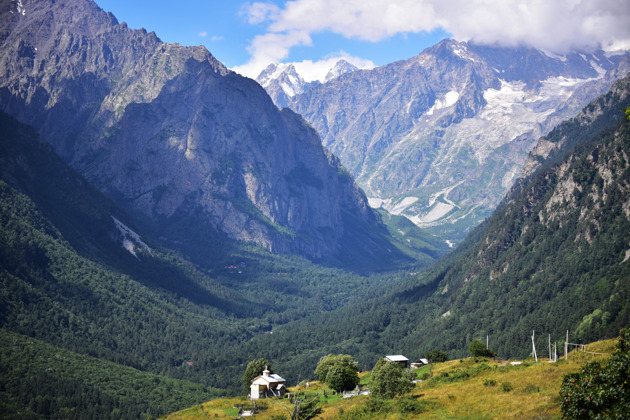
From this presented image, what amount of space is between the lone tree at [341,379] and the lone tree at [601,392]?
90851 mm

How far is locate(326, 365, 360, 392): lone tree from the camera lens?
147 metres

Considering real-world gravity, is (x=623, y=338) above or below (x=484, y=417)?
above

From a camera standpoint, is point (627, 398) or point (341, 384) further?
point (341, 384)

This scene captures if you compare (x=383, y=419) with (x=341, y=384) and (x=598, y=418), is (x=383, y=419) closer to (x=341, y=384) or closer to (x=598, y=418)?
(x=598, y=418)

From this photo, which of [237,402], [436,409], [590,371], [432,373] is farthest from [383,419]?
[237,402]

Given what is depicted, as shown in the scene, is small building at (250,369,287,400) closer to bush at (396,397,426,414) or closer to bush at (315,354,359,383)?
bush at (315,354,359,383)

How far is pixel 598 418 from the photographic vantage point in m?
55.7

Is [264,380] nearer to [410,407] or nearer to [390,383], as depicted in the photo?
[390,383]

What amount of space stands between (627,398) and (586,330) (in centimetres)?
15910

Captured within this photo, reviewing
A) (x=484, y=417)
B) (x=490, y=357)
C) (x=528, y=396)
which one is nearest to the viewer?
(x=484, y=417)

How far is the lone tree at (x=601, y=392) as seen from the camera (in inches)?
2202

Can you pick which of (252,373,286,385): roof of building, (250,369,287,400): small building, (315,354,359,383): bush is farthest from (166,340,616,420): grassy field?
(315,354,359,383): bush

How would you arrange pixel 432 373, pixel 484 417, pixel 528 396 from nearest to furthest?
pixel 484 417 < pixel 528 396 < pixel 432 373

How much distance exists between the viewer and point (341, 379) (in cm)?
14688
